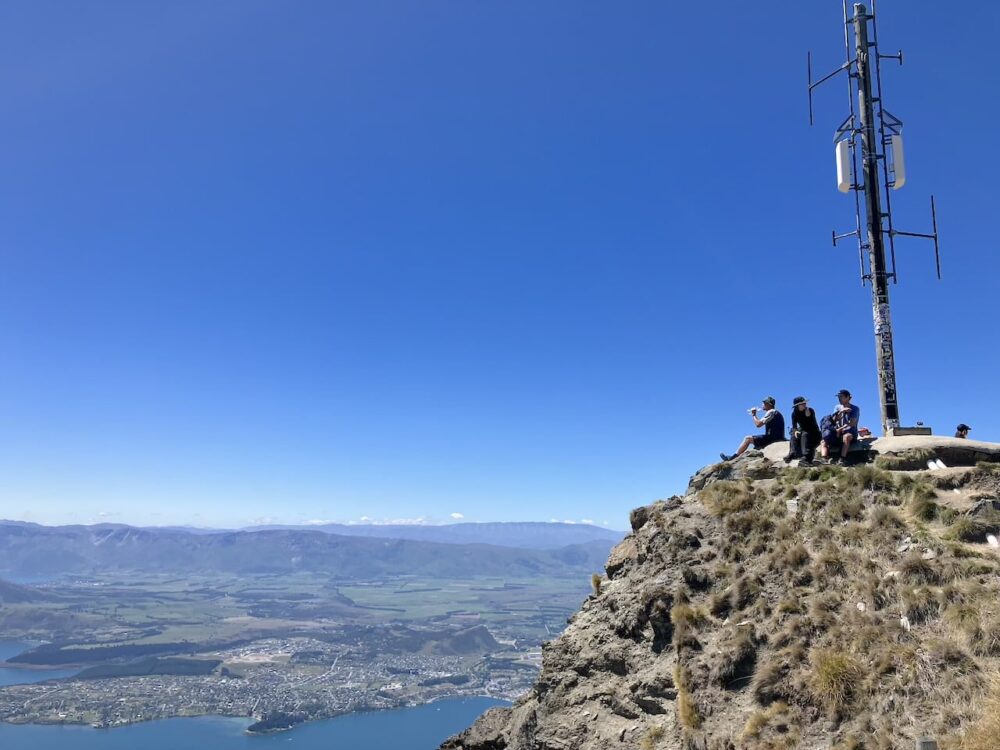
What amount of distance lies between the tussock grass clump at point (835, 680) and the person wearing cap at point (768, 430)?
871 cm

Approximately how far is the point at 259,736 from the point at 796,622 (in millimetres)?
123919

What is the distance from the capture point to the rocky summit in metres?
8.91

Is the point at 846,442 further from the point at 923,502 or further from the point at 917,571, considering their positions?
the point at 917,571

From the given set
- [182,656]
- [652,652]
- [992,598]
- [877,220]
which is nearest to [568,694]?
[652,652]

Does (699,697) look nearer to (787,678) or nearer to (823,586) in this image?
(787,678)

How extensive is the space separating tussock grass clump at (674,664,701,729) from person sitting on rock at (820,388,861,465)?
6.90 meters

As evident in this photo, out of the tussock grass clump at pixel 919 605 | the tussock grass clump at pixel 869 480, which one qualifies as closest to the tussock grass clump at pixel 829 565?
the tussock grass clump at pixel 919 605

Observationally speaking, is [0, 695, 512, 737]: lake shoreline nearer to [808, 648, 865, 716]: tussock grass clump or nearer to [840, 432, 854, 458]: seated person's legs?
[840, 432, 854, 458]: seated person's legs

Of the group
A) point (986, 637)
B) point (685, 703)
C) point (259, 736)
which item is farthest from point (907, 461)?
point (259, 736)

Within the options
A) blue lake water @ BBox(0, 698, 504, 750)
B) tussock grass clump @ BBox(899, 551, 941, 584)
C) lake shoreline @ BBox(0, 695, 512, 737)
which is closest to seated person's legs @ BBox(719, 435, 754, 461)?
tussock grass clump @ BBox(899, 551, 941, 584)

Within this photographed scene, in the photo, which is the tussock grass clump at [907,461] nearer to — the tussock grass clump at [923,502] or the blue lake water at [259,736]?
the tussock grass clump at [923,502]

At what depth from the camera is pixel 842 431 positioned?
1547cm

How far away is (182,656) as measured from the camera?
18462cm

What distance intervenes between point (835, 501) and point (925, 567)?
2.61m
